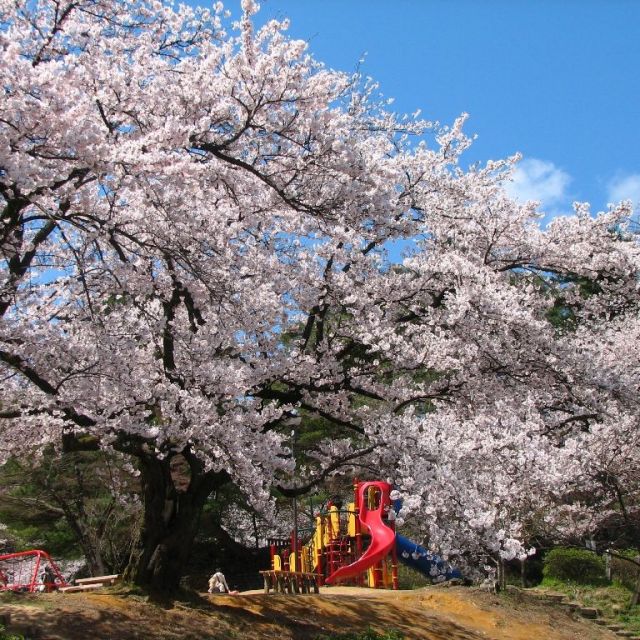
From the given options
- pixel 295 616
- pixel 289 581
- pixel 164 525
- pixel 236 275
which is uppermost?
pixel 236 275

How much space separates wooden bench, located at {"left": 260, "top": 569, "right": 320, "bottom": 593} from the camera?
46.7ft

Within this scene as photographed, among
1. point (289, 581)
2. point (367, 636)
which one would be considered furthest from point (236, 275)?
point (289, 581)

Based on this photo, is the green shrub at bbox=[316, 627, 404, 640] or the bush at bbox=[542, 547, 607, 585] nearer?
the green shrub at bbox=[316, 627, 404, 640]

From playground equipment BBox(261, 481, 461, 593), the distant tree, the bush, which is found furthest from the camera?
the bush

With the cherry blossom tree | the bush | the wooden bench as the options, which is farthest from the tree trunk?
the bush

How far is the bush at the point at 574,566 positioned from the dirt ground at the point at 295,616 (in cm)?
637

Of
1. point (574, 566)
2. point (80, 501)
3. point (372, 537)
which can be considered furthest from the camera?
point (574, 566)

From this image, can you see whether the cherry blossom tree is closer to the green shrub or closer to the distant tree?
the green shrub

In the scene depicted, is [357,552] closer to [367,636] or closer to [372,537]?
[372,537]

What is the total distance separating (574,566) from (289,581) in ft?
37.2

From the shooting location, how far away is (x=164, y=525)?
10.7 meters

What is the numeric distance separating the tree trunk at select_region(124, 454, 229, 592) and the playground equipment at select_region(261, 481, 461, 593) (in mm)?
3883

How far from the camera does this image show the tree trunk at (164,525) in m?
10.5

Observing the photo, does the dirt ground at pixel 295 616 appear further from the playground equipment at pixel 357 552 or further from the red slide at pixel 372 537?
the playground equipment at pixel 357 552
